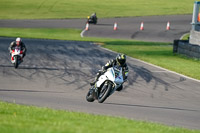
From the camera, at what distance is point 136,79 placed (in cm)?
1838

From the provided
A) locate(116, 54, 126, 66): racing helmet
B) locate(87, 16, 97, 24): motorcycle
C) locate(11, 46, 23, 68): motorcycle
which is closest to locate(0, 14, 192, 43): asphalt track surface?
locate(87, 16, 97, 24): motorcycle

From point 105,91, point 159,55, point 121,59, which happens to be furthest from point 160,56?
point 121,59

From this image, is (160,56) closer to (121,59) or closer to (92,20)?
(121,59)

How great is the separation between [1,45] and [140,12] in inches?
1177

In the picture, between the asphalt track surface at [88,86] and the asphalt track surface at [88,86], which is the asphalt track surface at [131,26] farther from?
the asphalt track surface at [88,86]

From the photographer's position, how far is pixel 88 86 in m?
16.9

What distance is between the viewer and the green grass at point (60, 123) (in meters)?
7.97

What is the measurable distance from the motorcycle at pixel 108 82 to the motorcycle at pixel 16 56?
7.67 metres

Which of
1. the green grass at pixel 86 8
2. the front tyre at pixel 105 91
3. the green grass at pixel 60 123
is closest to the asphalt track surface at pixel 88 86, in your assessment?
the front tyre at pixel 105 91

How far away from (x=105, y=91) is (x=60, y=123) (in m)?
4.46

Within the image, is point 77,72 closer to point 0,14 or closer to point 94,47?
point 94,47

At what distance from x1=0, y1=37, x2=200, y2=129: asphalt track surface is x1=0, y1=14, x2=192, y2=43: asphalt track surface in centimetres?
1315

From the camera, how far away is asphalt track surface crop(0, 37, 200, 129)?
42.3ft

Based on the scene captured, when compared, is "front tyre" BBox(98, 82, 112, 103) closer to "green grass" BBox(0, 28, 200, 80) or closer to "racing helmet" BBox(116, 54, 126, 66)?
"racing helmet" BBox(116, 54, 126, 66)
